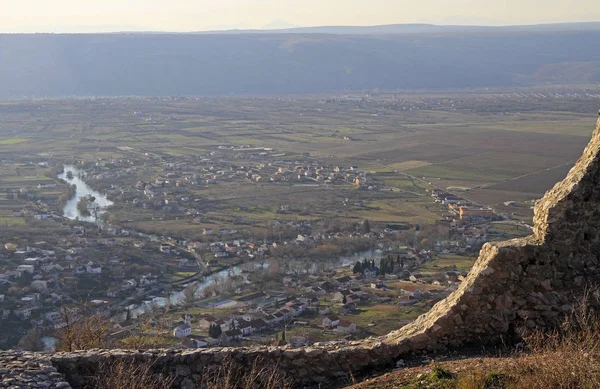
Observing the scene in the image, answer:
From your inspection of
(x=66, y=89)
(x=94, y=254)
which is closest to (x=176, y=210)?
(x=94, y=254)

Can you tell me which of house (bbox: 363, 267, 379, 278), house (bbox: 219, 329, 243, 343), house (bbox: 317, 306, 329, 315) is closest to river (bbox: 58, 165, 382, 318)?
house (bbox: 363, 267, 379, 278)

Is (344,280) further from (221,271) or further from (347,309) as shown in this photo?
(221,271)

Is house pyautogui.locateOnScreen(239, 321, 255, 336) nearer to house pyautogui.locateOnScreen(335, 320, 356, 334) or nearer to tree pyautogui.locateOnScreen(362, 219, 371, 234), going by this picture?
house pyautogui.locateOnScreen(335, 320, 356, 334)

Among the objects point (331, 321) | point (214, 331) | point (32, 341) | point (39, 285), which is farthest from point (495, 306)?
point (39, 285)

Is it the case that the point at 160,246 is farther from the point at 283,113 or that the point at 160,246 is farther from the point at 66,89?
the point at 66,89

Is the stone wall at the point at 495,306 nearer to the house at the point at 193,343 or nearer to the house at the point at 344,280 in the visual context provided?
the house at the point at 193,343

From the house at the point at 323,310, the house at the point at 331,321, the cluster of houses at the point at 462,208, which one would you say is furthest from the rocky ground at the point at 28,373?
the cluster of houses at the point at 462,208
